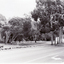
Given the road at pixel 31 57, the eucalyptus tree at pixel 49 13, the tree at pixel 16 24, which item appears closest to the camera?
the road at pixel 31 57

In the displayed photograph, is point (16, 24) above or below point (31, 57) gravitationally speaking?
above

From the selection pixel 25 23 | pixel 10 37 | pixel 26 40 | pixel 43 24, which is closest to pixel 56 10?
pixel 43 24

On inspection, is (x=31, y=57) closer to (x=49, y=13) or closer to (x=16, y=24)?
(x=49, y=13)

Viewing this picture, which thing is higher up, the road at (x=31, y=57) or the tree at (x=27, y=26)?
the tree at (x=27, y=26)

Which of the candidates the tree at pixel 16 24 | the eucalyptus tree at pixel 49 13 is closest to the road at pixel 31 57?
the eucalyptus tree at pixel 49 13

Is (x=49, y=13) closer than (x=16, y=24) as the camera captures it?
Yes

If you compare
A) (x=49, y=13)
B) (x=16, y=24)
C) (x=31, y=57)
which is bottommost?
(x=31, y=57)

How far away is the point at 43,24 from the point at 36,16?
2.99 meters

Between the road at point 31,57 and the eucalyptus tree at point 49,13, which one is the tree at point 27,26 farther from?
the road at point 31,57

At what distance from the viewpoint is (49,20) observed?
44.2m

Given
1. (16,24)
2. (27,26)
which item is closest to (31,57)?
(27,26)

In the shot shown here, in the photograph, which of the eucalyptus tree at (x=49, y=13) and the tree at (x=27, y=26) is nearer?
the eucalyptus tree at (x=49, y=13)

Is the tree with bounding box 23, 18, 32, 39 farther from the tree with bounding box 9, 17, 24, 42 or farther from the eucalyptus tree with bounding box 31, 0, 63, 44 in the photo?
the eucalyptus tree with bounding box 31, 0, 63, 44

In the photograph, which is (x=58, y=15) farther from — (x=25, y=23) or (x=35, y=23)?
(x=25, y=23)
